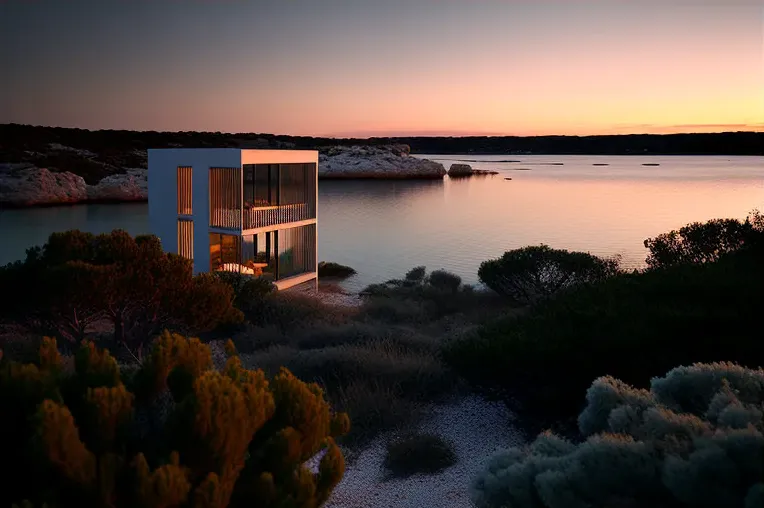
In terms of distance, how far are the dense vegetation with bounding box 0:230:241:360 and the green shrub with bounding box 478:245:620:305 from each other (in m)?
7.67

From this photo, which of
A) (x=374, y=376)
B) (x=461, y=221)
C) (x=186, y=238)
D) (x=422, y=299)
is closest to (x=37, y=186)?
(x=461, y=221)

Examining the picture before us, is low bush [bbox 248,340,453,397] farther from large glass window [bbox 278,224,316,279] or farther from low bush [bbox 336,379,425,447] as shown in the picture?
large glass window [bbox 278,224,316,279]

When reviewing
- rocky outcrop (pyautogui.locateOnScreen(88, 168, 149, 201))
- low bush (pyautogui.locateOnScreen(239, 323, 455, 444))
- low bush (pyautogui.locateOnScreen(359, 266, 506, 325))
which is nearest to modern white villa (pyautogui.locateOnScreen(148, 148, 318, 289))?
low bush (pyautogui.locateOnScreen(359, 266, 506, 325))

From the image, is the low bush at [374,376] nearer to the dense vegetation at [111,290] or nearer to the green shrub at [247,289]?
the dense vegetation at [111,290]

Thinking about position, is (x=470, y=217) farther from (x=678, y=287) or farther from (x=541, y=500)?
(x=541, y=500)

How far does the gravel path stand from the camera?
6.17m

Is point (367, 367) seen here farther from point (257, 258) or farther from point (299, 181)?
point (299, 181)

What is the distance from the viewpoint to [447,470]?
22.1ft

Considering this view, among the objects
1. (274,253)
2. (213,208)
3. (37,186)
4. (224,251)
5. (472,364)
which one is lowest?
(37,186)

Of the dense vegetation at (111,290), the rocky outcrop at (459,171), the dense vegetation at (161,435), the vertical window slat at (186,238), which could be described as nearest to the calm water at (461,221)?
the vertical window slat at (186,238)

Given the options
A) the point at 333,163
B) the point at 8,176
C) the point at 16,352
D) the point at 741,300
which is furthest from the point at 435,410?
the point at 333,163

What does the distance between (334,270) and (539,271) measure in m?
10.1

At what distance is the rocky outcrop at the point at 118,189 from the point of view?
162 feet

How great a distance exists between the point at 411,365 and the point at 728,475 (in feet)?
18.6
